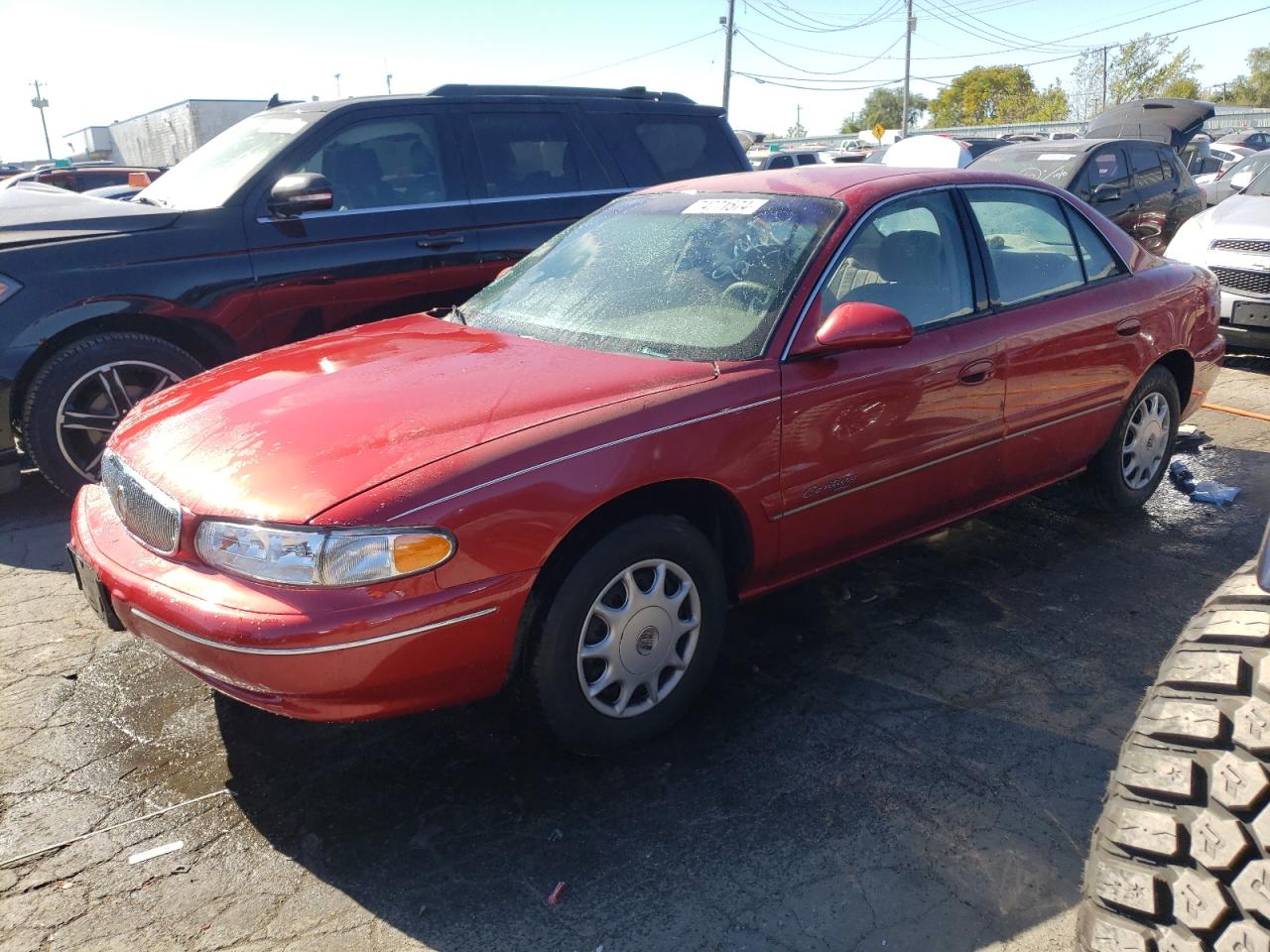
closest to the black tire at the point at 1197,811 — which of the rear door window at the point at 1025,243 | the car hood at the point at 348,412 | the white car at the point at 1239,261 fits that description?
the car hood at the point at 348,412

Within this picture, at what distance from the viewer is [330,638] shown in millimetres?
2416

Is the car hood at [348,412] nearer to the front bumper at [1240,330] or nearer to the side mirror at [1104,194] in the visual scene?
the front bumper at [1240,330]

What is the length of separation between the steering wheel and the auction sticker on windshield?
0.40 m

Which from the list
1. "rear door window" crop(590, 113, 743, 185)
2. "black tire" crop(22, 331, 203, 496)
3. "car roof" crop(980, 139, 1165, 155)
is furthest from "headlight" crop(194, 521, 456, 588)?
"car roof" crop(980, 139, 1165, 155)

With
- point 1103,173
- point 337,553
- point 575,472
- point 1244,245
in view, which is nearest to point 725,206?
point 575,472

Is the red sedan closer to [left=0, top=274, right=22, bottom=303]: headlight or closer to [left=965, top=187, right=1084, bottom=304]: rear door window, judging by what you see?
[left=965, top=187, right=1084, bottom=304]: rear door window

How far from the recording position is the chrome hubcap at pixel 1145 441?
4.66 m

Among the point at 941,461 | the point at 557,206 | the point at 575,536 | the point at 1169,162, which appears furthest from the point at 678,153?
the point at 1169,162

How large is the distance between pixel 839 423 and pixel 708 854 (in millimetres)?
1405

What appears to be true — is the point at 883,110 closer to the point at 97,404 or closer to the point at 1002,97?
the point at 1002,97

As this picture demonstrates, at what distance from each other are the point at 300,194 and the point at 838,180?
2776 mm

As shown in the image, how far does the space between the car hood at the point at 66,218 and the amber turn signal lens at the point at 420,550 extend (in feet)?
11.1

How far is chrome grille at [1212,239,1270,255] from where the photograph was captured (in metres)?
7.41

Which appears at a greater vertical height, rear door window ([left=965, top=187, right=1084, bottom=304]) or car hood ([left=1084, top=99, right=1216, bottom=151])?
car hood ([left=1084, top=99, right=1216, bottom=151])
